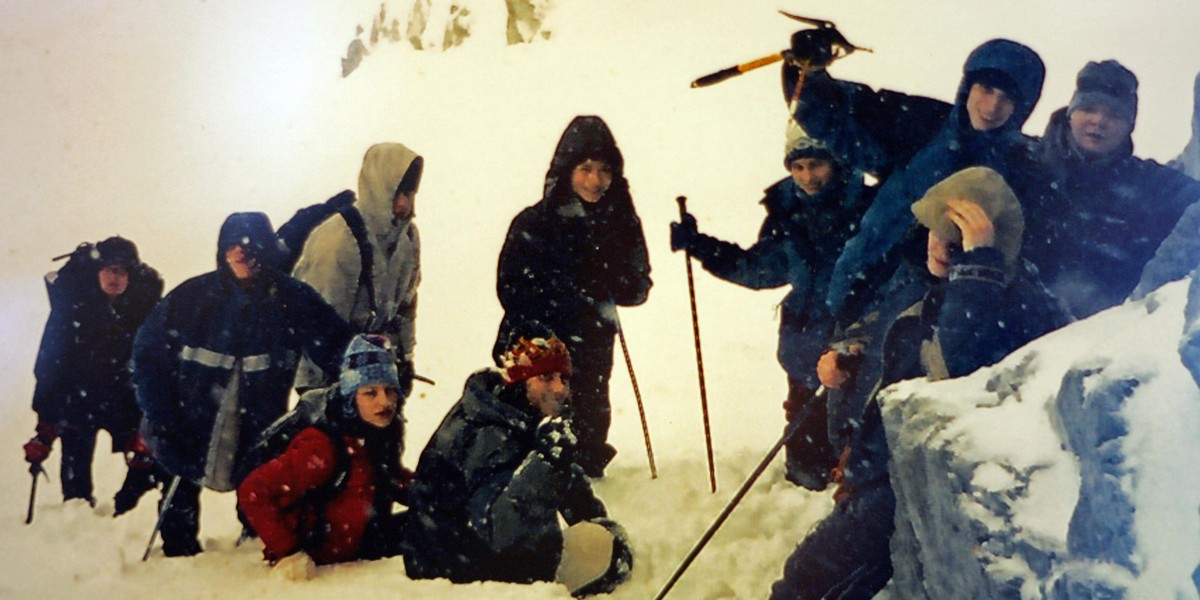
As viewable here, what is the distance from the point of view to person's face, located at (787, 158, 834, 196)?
8.04 ft

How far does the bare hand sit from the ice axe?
1.39 feet

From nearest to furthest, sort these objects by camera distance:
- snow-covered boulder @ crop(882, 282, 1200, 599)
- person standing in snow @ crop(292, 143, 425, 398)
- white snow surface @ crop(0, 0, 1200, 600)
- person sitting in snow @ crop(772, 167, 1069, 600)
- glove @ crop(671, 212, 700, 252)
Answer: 1. snow-covered boulder @ crop(882, 282, 1200, 599)
2. person sitting in snow @ crop(772, 167, 1069, 600)
3. white snow surface @ crop(0, 0, 1200, 600)
4. glove @ crop(671, 212, 700, 252)
5. person standing in snow @ crop(292, 143, 425, 398)

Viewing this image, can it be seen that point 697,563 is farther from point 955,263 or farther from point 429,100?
point 429,100

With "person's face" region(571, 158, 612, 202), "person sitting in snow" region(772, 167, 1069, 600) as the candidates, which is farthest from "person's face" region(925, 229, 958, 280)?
"person's face" region(571, 158, 612, 202)

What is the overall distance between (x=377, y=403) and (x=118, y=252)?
92 centimetres

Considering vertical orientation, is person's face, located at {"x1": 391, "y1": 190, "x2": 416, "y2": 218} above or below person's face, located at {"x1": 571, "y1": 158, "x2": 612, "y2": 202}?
below

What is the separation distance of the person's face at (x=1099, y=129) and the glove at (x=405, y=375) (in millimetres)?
1566

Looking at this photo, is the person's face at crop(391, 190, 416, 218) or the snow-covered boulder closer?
the snow-covered boulder

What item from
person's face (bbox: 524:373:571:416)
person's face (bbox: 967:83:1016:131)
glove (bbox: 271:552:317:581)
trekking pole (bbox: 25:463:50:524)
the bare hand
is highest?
person's face (bbox: 967:83:1016:131)

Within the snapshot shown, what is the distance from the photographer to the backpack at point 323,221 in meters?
2.83

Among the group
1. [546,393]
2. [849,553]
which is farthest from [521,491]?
[849,553]

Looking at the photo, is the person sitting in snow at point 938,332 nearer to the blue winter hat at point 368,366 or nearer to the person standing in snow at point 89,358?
the blue winter hat at point 368,366

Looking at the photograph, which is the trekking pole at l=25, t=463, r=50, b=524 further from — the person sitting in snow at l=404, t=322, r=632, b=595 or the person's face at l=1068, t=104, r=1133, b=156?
the person's face at l=1068, t=104, r=1133, b=156

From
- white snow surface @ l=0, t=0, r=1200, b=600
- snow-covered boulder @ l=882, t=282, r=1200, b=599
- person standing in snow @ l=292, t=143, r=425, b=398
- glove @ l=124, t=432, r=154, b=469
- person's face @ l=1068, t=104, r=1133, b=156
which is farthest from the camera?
glove @ l=124, t=432, r=154, b=469
